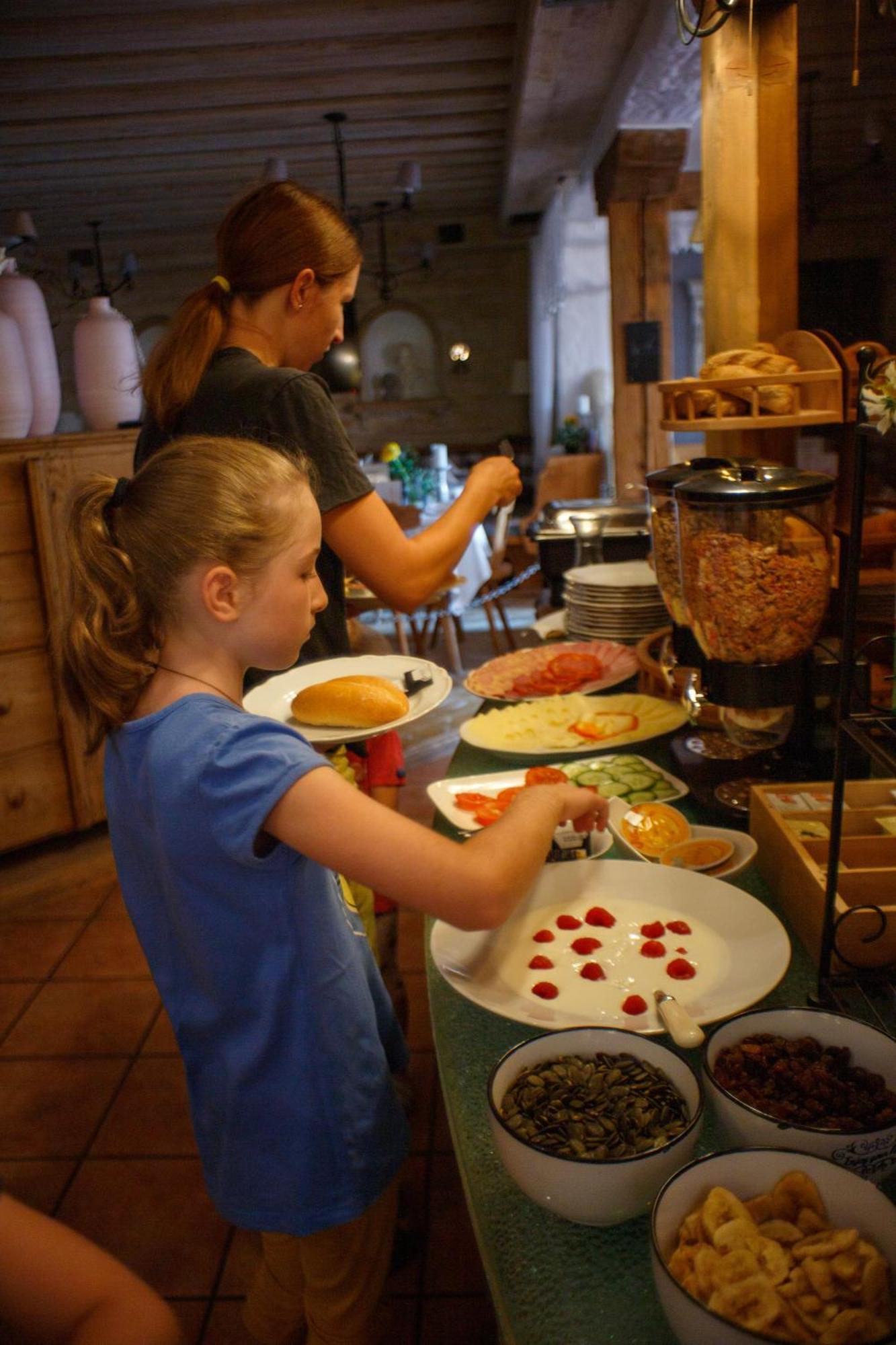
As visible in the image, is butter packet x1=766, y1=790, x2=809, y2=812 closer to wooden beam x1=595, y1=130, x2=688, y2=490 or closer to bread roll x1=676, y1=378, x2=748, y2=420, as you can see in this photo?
bread roll x1=676, y1=378, x2=748, y2=420

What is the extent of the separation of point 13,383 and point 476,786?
247cm

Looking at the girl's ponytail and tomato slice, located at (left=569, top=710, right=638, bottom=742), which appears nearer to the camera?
the girl's ponytail

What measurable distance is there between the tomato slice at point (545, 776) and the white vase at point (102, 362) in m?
2.61

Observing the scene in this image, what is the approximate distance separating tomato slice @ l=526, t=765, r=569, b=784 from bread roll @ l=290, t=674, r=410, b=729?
0.23m

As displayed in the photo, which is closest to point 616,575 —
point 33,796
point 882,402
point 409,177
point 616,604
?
point 616,604

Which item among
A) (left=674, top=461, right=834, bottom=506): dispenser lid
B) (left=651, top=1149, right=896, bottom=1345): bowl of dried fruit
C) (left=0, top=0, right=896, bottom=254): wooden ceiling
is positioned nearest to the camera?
(left=651, top=1149, right=896, bottom=1345): bowl of dried fruit

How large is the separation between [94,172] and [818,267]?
613 cm

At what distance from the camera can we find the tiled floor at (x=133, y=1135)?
1.76 meters

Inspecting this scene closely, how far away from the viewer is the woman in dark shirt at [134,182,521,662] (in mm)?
1556

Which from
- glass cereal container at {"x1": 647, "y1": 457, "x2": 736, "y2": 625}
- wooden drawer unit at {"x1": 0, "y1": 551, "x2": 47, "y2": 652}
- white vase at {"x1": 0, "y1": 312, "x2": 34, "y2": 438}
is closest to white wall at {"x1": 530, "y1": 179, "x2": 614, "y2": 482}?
white vase at {"x1": 0, "y1": 312, "x2": 34, "y2": 438}

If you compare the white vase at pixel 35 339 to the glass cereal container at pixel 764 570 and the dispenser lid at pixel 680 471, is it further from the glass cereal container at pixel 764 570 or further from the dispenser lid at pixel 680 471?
the glass cereal container at pixel 764 570

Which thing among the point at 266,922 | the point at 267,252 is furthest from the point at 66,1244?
the point at 267,252

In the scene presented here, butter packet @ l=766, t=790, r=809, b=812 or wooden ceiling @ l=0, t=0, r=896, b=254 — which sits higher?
wooden ceiling @ l=0, t=0, r=896, b=254

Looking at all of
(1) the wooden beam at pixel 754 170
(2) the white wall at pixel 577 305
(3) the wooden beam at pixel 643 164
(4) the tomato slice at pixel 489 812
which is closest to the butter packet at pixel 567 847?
(4) the tomato slice at pixel 489 812
